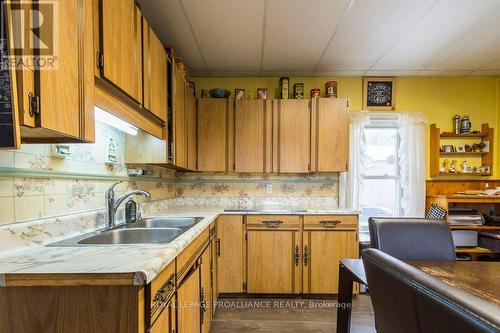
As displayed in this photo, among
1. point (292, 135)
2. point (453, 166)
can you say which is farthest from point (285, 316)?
point (453, 166)

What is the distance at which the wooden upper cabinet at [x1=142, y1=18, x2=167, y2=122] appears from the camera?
1462mm

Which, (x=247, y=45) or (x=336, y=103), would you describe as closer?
(x=247, y=45)

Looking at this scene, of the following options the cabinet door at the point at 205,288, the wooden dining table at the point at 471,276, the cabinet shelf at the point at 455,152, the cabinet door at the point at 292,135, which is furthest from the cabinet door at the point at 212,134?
the cabinet shelf at the point at 455,152

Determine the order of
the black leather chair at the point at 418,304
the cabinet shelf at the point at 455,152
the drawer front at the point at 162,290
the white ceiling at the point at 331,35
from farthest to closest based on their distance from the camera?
the cabinet shelf at the point at 455,152 < the white ceiling at the point at 331,35 < the drawer front at the point at 162,290 < the black leather chair at the point at 418,304

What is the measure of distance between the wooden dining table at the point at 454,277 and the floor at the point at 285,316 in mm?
702

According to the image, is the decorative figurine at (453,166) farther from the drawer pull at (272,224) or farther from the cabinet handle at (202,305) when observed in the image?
the cabinet handle at (202,305)

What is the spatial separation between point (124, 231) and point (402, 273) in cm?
151

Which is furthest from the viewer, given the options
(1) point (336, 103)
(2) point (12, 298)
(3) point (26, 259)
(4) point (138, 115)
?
(1) point (336, 103)

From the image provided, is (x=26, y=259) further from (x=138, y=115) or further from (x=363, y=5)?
(x=363, y=5)

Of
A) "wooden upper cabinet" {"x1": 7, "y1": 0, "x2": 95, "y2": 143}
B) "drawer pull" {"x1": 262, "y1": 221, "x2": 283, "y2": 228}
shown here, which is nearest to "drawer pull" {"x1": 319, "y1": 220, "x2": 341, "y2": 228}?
"drawer pull" {"x1": 262, "y1": 221, "x2": 283, "y2": 228}

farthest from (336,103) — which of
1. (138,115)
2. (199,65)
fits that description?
(138,115)

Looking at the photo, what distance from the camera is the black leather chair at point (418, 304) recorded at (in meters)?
0.42

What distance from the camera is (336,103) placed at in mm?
2793

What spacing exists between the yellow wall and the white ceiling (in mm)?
112
